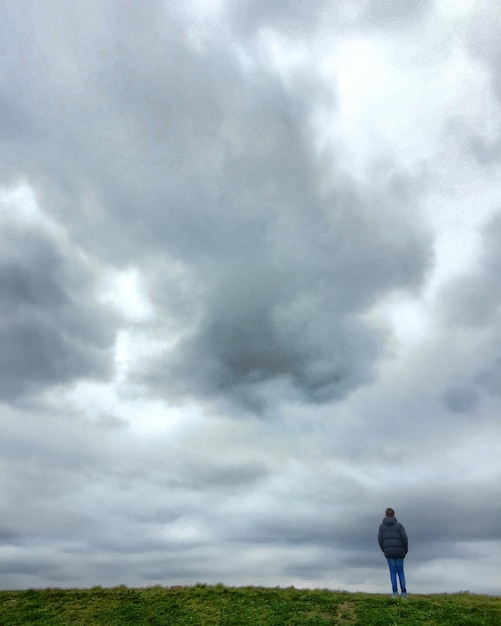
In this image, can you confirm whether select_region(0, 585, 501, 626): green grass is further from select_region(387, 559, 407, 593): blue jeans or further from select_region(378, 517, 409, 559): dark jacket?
select_region(378, 517, 409, 559): dark jacket

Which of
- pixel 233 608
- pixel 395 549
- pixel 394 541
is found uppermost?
pixel 394 541

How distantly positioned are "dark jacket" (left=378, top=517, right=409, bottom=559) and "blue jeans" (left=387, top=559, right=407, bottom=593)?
0.95 ft

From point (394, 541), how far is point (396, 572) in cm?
185

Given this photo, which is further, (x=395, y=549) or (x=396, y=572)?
(x=396, y=572)

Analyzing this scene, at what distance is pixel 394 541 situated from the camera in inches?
1224

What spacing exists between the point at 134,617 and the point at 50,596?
6581mm

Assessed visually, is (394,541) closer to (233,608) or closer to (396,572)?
(396,572)

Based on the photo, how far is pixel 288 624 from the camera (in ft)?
90.8

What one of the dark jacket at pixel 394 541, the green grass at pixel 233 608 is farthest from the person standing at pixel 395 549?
the green grass at pixel 233 608

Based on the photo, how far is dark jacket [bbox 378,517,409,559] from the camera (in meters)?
31.0

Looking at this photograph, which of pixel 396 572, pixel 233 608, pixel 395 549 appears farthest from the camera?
pixel 396 572

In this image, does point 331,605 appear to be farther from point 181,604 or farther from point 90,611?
point 90,611

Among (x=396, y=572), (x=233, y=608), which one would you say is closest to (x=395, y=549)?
(x=396, y=572)

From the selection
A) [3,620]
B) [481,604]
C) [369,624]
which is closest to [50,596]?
[3,620]
